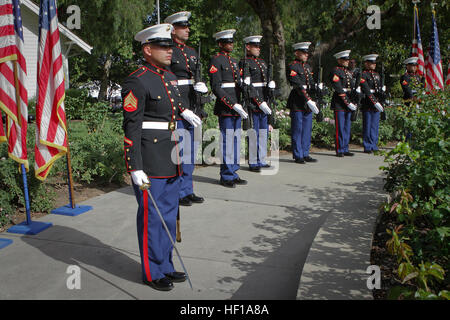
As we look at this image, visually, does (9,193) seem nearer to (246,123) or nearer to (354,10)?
(246,123)

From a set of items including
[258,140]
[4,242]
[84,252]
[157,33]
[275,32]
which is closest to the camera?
[157,33]

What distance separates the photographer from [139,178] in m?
3.32

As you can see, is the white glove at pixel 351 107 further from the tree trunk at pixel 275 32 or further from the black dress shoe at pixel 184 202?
the tree trunk at pixel 275 32

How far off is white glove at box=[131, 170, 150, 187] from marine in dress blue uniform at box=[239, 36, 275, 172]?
3883 millimetres

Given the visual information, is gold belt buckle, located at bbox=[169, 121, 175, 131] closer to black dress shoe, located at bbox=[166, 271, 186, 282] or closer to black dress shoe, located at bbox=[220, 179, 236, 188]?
black dress shoe, located at bbox=[166, 271, 186, 282]

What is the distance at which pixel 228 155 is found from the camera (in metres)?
6.63

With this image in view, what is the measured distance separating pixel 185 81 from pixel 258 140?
246 centimetres

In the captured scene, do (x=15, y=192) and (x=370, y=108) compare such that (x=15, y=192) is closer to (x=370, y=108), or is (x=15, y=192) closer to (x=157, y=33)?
(x=157, y=33)

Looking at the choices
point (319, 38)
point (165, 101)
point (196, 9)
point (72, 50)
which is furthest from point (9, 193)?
point (196, 9)

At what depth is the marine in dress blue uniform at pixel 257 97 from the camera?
23.7 ft

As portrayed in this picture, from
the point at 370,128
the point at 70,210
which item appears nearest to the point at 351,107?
the point at 370,128
